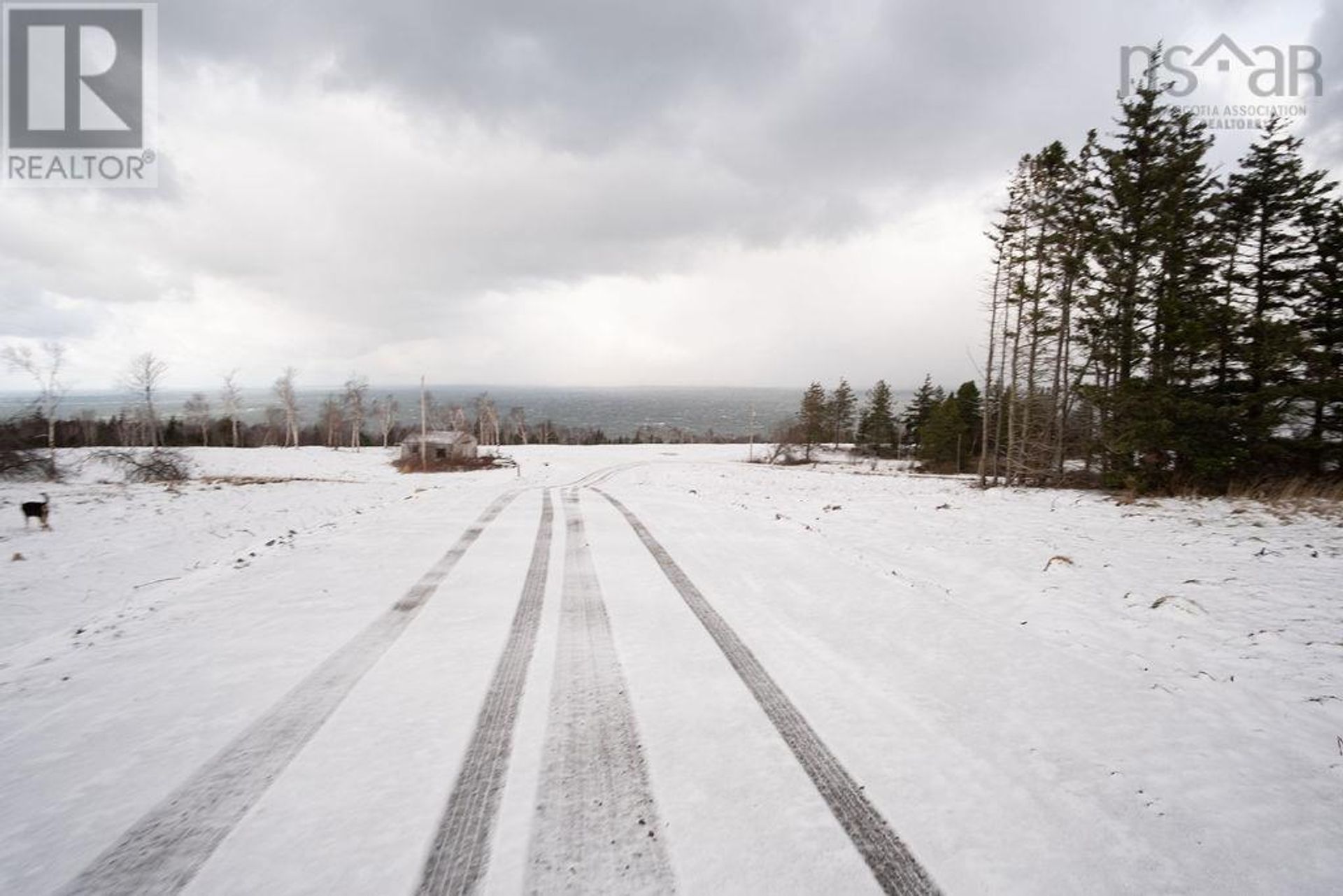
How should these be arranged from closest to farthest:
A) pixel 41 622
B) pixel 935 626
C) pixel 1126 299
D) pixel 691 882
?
pixel 691 882 < pixel 935 626 < pixel 41 622 < pixel 1126 299

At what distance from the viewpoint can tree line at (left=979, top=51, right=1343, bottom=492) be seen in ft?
45.2

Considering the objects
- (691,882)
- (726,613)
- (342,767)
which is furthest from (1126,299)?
(342,767)

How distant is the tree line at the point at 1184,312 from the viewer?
1377 cm

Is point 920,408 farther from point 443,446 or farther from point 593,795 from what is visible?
point 593,795

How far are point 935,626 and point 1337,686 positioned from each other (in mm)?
3060

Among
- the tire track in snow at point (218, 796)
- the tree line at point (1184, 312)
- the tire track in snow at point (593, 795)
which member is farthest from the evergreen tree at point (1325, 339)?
the tire track in snow at point (218, 796)

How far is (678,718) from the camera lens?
372 centimetres

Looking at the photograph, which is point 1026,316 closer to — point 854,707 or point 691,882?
point 854,707

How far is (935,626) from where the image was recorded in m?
5.69

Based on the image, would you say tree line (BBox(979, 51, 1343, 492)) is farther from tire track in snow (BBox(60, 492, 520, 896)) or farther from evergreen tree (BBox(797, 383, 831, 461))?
evergreen tree (BBox(797, 383, 831, 461))

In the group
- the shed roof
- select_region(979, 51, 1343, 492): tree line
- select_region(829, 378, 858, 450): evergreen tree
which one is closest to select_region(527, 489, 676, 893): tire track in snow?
select_region(979, 51, 1343, 492): tree line

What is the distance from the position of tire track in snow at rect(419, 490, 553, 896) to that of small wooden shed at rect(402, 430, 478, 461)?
4018 cm

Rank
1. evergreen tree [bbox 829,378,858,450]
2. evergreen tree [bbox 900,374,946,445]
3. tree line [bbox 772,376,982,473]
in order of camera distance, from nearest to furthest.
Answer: tree line [bbox 772,376,982,473]
evergreen tree [bbox 900,374,946,445]
evergreen tree [bbox 829,378,858,450]

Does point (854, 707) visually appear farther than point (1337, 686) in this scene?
No
